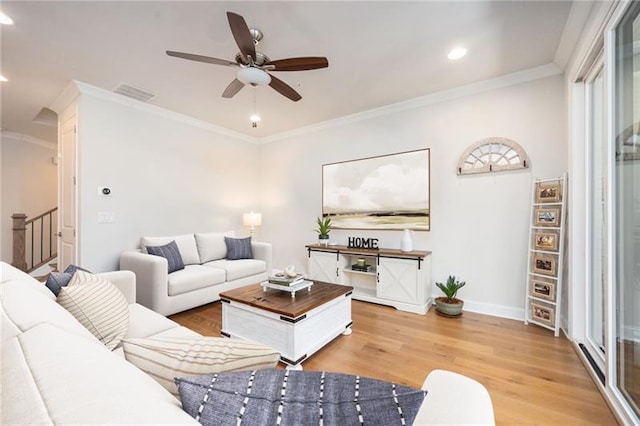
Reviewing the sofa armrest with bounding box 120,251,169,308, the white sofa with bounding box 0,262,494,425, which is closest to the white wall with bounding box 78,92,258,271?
the sofa armrest with bounding box 120,251,169,308

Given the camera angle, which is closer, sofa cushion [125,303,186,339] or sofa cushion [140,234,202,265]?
sofa cushion [125,303,186,339]

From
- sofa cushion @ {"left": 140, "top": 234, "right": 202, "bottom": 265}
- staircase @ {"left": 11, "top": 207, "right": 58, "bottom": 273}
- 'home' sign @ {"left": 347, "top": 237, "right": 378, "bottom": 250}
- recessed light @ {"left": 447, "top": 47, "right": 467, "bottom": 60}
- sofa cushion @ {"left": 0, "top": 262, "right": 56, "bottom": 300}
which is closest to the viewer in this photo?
sofa cushion @ {"left": 0, "top": 262, "right": 56, "bottom": 300}

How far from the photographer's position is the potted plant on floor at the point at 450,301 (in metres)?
2.91

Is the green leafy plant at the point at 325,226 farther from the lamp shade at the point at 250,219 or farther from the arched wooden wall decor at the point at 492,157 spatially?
the arched wooden wall decor at the point at 492,157

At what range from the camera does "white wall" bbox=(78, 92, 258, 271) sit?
3072mm

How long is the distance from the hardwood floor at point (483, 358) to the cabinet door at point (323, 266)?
759mm

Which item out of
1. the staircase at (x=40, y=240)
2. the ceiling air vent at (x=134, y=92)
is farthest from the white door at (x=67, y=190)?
the staircase at (x=40, y=240)

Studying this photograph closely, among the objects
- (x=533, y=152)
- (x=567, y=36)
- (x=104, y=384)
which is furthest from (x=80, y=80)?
(x=533, y=152)

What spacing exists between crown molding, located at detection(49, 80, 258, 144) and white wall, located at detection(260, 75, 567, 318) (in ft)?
7.33

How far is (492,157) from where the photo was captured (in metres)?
2.97

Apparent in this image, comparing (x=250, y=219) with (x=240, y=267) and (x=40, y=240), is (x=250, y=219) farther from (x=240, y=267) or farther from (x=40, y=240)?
(x=40, y=240)

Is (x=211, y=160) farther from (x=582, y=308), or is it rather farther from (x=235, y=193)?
(x=582, y=308)

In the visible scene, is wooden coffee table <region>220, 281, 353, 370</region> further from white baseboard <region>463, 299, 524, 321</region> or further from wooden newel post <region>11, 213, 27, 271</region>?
wooden newel post <region>11, 213, 27, 271</region>

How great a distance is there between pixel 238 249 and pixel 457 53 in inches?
136
